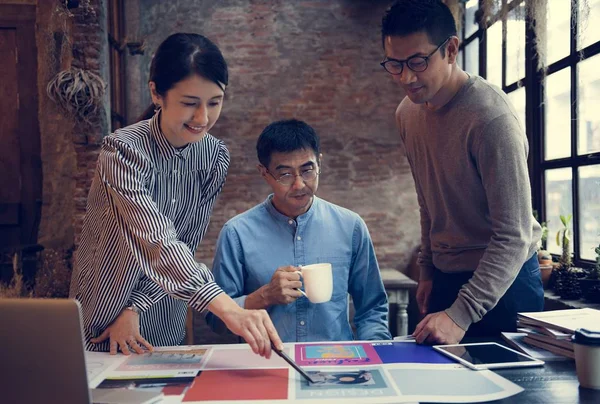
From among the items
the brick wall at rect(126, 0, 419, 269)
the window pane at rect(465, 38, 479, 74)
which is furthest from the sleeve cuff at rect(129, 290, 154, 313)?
the brick wall at rect(126, 0, 419, 269)

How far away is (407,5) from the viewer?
177 cm

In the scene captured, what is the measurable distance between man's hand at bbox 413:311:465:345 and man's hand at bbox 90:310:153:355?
757mm

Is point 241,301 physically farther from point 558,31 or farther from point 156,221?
point 558,31

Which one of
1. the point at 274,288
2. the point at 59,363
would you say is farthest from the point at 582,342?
the point at 59,363

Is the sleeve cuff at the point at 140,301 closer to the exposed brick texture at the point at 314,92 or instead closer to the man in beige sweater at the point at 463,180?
the man in beige sweater at the point at 463,180

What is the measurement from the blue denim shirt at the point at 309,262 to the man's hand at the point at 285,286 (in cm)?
16

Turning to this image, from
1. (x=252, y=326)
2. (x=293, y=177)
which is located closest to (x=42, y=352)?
(x=252, y=326)

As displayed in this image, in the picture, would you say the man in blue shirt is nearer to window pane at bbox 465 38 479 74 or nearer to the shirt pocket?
the shirt pocket

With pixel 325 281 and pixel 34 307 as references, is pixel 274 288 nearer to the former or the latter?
pixel 325 281

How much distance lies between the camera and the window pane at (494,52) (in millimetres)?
4543

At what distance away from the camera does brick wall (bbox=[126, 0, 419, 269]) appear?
6.20 metres

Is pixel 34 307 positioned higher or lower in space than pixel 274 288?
higher

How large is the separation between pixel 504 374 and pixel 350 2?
5637 millimetres

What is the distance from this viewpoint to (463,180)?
1800mm
